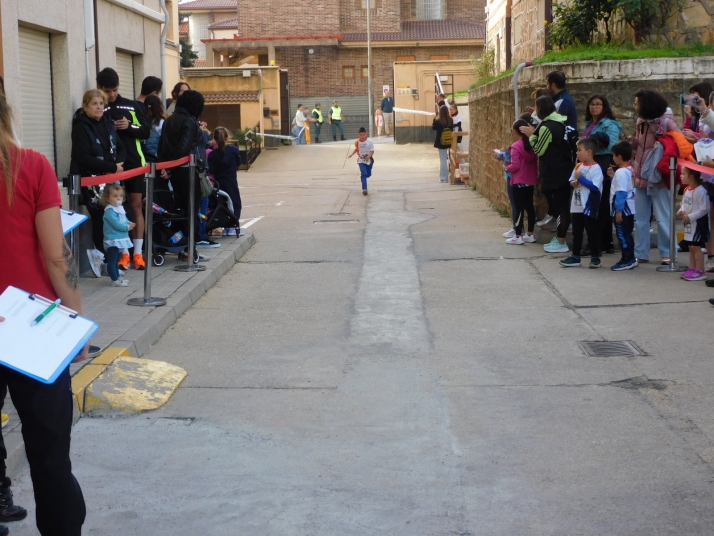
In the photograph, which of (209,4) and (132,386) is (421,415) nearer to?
(132,386)

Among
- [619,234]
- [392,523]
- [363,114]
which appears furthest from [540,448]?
[363,114]

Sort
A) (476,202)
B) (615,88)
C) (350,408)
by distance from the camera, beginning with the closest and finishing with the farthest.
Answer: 1. (350,408)
2. (615,88)
3. (476,202)

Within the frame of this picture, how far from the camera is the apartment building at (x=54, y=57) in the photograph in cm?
925

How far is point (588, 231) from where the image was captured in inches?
421

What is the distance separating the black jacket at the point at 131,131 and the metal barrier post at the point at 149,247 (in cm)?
212

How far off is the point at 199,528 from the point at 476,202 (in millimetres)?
14514

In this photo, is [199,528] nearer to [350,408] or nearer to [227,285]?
[350,408]

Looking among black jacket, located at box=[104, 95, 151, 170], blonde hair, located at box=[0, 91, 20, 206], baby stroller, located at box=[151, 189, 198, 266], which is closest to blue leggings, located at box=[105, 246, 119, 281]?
baby stroller, located at box=[151, 189, 198, 266]

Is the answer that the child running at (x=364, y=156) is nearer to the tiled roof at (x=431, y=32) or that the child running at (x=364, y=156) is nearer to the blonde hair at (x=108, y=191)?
the blonde hair at (x=108, y=191)

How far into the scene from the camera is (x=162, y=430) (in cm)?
557

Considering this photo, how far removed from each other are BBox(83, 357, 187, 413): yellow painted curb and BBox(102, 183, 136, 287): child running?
112 inches

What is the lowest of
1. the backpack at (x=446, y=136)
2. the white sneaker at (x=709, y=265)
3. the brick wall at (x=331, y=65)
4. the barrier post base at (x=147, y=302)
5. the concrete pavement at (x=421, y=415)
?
the concrete pavement at (x=421, y=415)

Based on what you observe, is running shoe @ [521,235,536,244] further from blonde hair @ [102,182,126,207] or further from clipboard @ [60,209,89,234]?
clipboard @ [60,209,89,234]

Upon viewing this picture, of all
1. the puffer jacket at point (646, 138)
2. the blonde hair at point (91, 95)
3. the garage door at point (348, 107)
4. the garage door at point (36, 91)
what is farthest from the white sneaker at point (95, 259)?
the garage door at point (348, 107)
